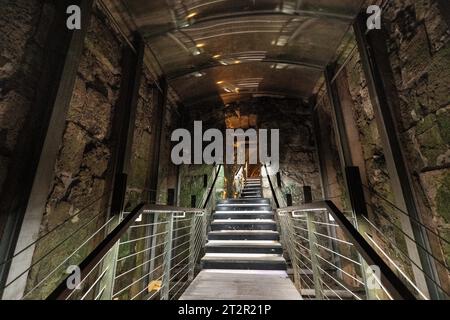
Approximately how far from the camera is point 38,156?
1.56m

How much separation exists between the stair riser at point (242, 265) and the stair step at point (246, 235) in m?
0.67

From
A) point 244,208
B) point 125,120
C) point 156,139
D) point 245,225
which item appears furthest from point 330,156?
point 125,120

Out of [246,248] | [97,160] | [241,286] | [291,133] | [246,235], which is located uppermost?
[291,133]

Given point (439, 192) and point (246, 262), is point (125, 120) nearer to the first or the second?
point (246, 262)

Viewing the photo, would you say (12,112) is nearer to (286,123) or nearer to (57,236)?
(57,236)

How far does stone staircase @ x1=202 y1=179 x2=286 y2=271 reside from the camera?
8.89ft

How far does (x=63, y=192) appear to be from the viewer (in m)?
1.92

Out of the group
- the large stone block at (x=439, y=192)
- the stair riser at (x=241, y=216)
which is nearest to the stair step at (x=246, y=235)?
the stair riser at (x=241, y=216)

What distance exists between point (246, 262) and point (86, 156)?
7.26ft

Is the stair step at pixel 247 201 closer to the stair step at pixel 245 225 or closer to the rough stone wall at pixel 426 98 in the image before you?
the stair step at pixel 245 225

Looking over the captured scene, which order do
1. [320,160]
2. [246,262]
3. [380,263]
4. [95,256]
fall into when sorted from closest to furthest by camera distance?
[380,263], [95,256], [246,262], [320,160]

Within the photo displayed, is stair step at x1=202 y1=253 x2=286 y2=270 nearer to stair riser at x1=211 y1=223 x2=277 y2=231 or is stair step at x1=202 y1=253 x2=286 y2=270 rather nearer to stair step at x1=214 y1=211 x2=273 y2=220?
stair riser at x1=211 y1=223 x2=277 y2=231

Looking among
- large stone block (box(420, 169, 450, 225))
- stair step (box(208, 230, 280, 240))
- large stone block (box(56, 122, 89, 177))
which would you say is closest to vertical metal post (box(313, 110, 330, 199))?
stair step (box(208, 230, 280, 240))
